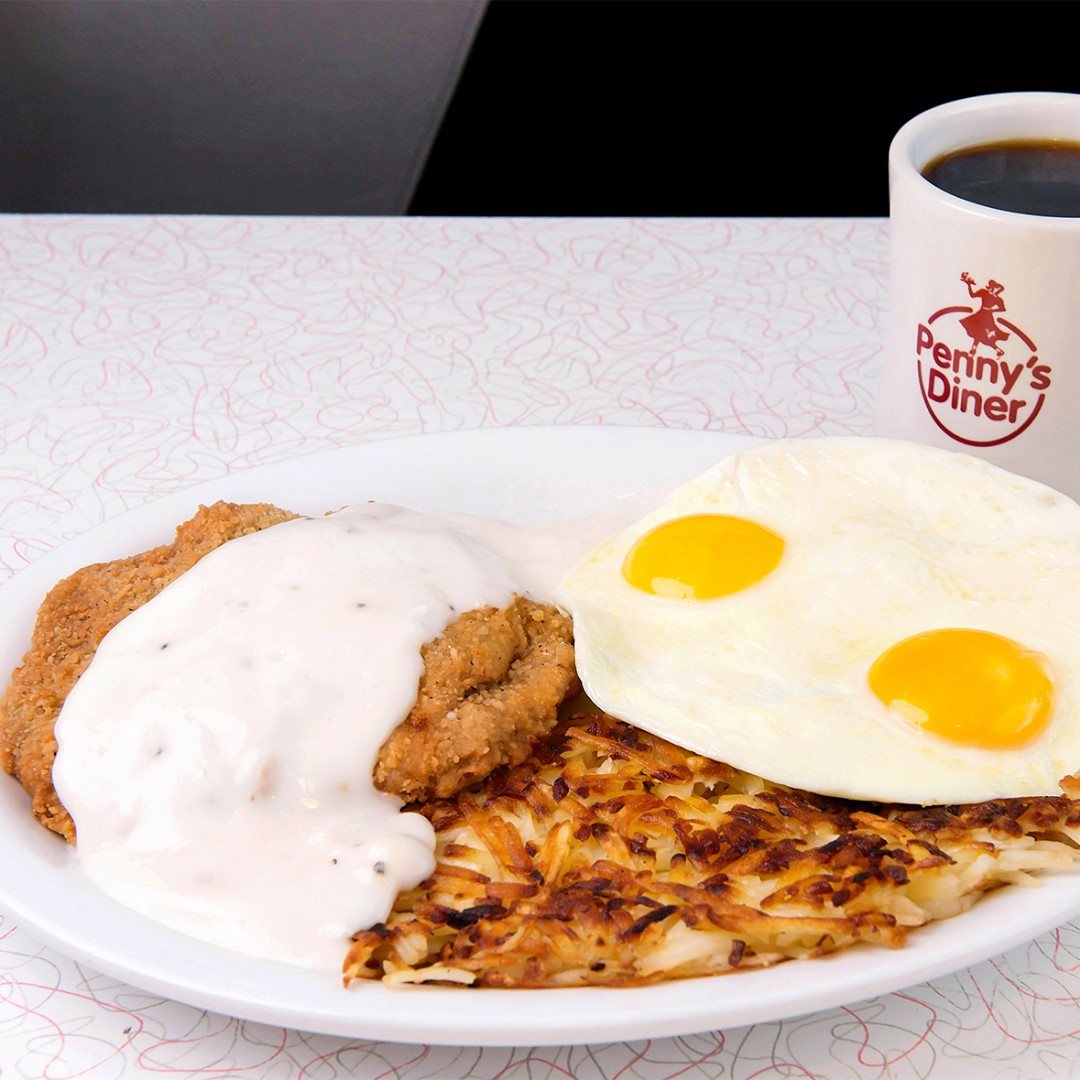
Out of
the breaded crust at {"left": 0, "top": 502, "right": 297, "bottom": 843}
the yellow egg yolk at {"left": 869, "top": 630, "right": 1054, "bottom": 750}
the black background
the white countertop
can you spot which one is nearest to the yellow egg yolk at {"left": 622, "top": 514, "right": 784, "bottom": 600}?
the yellow egg yolk at {"left": 869, "top": 630, "right": 1054, "bottom": 750}

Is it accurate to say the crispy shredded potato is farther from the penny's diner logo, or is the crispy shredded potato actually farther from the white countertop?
the white countertop

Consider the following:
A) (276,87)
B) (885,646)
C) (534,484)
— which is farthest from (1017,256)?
(276,87)

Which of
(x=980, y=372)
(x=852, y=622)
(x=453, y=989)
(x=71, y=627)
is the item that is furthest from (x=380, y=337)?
(x=453, y=989)

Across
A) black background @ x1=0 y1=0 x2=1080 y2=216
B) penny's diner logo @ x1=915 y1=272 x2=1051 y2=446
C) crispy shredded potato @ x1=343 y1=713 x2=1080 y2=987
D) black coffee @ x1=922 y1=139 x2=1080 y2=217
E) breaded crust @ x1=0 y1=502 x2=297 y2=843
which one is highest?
black coffee @ x1=922 y1=139 x2=1080 y2=217

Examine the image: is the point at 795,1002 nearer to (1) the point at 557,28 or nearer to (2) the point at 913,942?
(2) the point at 913,942

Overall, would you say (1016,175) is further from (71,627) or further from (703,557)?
(71,627)

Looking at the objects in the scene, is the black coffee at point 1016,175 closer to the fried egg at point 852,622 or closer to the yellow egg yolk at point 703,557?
the fried egg at point 852,622

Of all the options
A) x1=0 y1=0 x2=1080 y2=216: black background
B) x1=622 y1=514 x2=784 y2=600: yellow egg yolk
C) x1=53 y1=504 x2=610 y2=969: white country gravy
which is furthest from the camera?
x1=0 y1=0 x2=1080 y2=216: black background

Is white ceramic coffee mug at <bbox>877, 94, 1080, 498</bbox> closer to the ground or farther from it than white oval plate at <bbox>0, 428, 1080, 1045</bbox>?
farther from it
